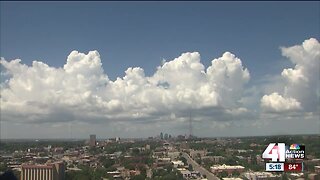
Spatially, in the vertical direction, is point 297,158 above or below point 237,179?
above

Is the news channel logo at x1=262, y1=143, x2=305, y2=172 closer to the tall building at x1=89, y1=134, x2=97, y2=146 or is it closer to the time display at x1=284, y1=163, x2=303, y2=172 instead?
the time display at x1=284, y1=163, x2=303, y2=172

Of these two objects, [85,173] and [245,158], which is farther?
[245,158]

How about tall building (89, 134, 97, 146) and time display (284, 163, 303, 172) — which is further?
tall building (89, 134, 97, 146)

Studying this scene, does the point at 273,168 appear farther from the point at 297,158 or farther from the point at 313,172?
the point at 313,172

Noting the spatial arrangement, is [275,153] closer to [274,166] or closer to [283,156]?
[283,156]

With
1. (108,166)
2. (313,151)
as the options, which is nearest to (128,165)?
(108,166)

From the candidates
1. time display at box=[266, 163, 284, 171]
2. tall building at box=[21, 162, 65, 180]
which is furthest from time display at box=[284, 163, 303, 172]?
tall building at box=[21, 162, 65, 180]

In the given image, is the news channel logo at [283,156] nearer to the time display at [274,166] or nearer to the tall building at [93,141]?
the time display at [274,166]

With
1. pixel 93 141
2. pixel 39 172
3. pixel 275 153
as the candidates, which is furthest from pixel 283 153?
pixel 93 141

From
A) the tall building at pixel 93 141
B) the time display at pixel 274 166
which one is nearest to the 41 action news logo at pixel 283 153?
the time display at pixel 274 166
